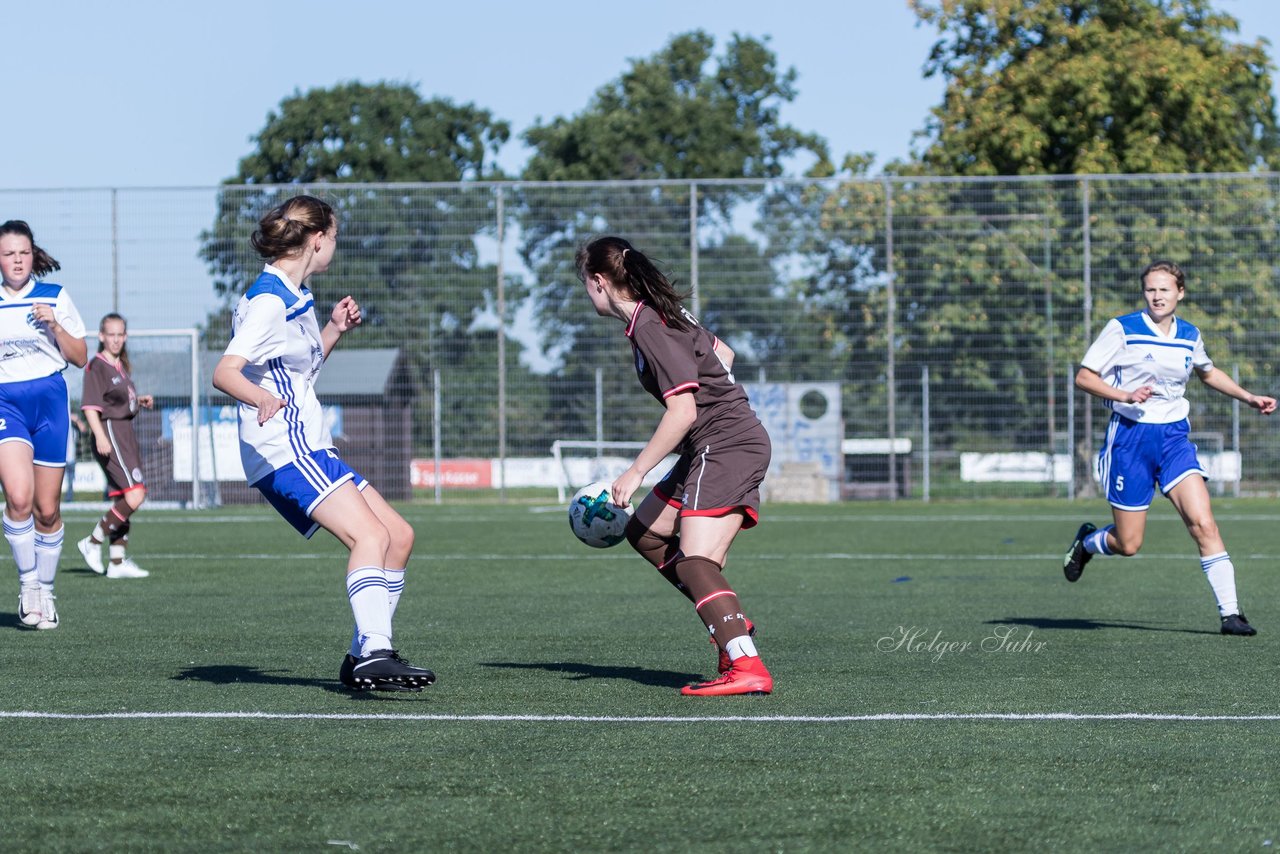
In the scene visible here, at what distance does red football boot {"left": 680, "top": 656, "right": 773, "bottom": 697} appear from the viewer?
5.91m

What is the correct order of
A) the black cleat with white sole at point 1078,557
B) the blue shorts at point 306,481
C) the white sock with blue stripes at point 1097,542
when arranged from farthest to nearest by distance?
the black cleat with white sole at point 1078,557 < the white sock with blue stripes at point 1097,542 < the blue shorts at point 306,481

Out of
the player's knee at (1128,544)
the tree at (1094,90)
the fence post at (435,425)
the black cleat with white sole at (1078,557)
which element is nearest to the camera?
the player's knee at (1128,544)

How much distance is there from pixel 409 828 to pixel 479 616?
17.7 ft

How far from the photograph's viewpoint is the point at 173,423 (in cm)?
2514

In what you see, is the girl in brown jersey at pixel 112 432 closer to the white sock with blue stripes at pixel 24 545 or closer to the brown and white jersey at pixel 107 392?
the brown and white jersey at pixel 107 392

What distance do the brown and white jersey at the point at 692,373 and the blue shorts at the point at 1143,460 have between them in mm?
2998

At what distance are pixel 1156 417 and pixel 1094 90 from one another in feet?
88.4

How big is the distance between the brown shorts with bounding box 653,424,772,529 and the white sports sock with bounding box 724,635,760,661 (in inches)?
16.4

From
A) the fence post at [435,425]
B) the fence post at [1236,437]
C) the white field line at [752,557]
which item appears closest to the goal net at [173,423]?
the fence post at [435,425]

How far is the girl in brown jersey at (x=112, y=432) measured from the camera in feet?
39.9

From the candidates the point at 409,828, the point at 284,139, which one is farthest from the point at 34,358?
the point at 284,139

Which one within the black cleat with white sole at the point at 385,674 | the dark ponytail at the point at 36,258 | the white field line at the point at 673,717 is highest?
the dark ponytail at the point at 36,258

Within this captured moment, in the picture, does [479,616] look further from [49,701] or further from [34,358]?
[49,701]

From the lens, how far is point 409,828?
12.3 ft
